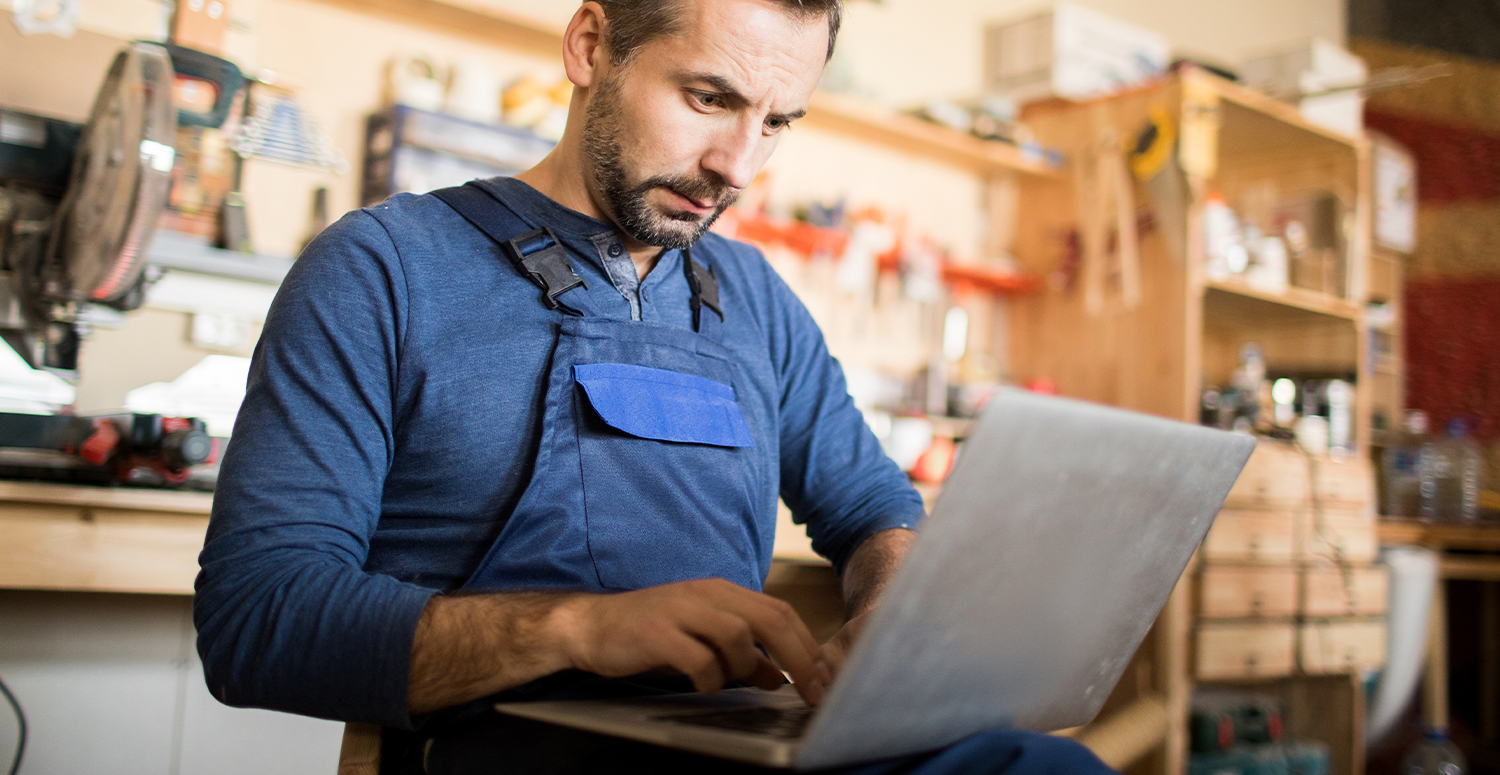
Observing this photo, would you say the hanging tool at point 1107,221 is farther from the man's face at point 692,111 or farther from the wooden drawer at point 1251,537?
the man's face at point 692,111

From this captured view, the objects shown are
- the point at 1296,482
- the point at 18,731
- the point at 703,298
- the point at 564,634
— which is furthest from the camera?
the point at 1296,482

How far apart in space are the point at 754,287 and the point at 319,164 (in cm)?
107

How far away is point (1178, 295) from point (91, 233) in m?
2.32

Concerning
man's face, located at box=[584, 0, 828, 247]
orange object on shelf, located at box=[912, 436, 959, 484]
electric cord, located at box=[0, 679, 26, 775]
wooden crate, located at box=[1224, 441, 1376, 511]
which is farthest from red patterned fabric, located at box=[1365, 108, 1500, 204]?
electric cord, located at box=[0, 679, 26, 775]

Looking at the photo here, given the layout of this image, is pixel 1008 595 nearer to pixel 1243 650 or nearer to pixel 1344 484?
pixel 1243 650

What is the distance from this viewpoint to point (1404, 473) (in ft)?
11.1

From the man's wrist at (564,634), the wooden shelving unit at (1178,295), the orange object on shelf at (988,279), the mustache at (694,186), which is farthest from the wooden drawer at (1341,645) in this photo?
the man's wrist at (564,634)

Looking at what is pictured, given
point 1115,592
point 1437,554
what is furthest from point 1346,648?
point 1115,592

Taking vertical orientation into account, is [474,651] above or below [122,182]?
below

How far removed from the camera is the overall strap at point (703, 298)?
1020 mm

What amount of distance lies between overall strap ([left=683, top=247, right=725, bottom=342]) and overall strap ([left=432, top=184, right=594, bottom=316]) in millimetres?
128

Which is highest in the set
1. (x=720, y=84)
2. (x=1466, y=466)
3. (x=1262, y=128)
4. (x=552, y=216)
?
(x=1262, y=128)

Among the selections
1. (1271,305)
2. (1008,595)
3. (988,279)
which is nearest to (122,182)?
(1008,595)

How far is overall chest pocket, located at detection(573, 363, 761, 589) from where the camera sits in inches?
33.7
